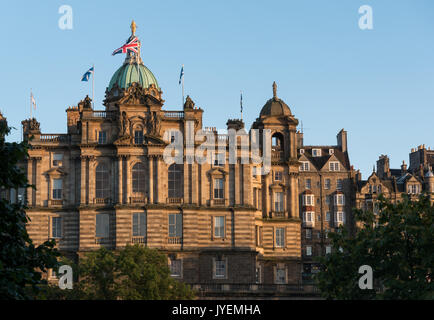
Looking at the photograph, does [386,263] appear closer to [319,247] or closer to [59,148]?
[59,148]

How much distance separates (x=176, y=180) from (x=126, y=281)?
23417 mm

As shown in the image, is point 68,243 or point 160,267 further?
point 68,243

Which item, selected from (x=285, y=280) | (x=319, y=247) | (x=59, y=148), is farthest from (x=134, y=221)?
(x=319, y=247)

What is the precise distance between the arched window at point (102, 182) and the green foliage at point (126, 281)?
15.6 m

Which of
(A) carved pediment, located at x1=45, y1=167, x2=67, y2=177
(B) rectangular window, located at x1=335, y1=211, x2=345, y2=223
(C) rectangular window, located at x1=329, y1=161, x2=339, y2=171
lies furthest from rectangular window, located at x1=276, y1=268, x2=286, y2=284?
(C) rectangular window, located at x1=329, y1=161, x2=339, y2=171

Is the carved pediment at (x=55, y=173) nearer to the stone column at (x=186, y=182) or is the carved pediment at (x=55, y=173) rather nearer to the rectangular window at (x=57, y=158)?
the rectangular window at (x=57, y=158)

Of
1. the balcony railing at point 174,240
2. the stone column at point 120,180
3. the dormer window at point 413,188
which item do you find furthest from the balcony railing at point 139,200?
the dormer window at point 413,188

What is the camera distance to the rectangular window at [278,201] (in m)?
122

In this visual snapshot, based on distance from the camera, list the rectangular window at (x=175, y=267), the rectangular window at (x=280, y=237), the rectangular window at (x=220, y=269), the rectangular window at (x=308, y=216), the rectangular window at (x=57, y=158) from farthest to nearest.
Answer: the rectangular window at (x=308, y=216), the rectangular window at (x=280, y=237), the rectangular window at (x=57, y=158), the rectangular window at (x=220, y=269), the rectangular window at (x=175, y=267)

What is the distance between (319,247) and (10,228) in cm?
11072

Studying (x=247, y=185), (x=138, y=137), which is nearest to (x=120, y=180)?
(x=138, y=137)

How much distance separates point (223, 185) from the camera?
374ft

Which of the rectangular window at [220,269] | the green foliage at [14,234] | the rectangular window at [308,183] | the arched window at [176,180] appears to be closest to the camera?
the green foliage at [14,234]

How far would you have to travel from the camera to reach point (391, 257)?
6525 centimetres
